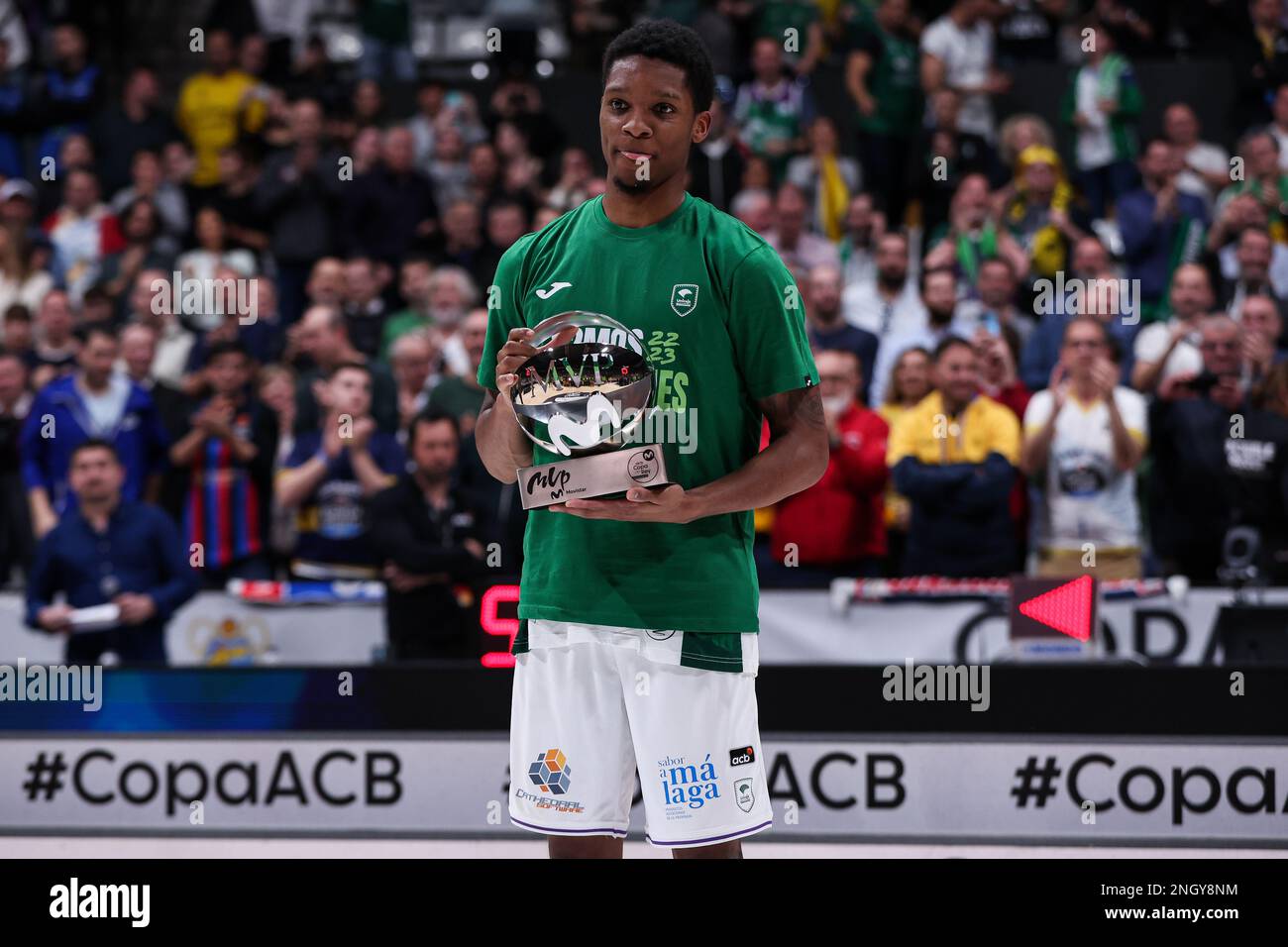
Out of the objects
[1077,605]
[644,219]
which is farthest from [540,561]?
[1077,605]

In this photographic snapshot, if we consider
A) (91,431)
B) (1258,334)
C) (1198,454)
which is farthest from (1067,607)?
(91,431)

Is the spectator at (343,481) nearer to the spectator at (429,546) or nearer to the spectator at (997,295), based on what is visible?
the spectator at (429,546)

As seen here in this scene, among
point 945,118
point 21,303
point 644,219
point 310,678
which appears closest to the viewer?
point 644,219

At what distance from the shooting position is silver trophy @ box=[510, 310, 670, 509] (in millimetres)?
3236

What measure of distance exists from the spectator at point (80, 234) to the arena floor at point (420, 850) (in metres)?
6.09

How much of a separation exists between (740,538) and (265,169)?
31.2ft

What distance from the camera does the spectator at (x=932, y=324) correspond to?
9.85 metres

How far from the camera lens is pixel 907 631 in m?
8.32

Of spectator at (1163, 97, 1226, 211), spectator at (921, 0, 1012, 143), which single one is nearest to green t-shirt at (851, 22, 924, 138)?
spectator at (921, 0, 1012, 143)

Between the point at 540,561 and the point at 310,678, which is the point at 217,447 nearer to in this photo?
the point at 310,678

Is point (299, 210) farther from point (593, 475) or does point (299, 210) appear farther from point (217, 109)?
point (593, 475)

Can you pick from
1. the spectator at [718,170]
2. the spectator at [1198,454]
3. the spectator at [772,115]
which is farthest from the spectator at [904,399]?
the spectator at [772,115]

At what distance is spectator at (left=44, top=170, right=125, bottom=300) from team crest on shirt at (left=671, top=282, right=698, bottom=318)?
9560 millimetres

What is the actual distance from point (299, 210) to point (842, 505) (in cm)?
522
